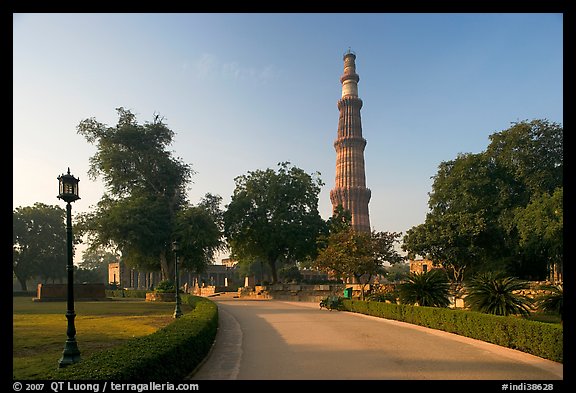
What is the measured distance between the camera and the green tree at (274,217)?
44.4 meters

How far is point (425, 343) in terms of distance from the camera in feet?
41.1

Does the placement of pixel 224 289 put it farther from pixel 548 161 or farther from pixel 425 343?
pixel 425 343

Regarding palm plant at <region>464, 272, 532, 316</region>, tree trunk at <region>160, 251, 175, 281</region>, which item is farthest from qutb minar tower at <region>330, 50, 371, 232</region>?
palm plant at <region>464, 272, 532, 316</region>

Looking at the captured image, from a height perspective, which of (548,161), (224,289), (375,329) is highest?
(548,161)

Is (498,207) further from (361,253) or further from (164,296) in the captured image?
(164,296)

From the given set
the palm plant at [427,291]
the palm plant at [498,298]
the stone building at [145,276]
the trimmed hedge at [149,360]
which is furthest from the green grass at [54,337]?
the stone building at [145,276]

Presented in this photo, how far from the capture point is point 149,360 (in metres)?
7.02

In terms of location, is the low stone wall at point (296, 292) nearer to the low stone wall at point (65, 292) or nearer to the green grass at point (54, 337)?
the low stone wall at point (65, 292)

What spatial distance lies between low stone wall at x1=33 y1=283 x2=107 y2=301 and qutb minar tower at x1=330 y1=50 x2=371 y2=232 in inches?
2430

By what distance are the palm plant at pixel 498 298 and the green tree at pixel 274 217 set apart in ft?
94.1

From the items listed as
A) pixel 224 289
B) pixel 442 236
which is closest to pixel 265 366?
pixel 442 236

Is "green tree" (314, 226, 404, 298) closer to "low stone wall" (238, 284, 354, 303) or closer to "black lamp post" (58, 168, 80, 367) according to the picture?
"low stone wall" (238, 284, 354, 303)
